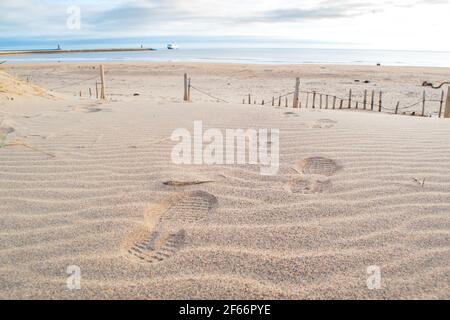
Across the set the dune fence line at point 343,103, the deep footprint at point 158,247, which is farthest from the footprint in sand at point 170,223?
the dune fence line at point 343,103

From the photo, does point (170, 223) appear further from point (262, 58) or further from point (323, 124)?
point (262, 58)

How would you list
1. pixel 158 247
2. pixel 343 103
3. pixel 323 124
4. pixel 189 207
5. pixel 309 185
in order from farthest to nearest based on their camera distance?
Answer: pixel 343 103 < pixel 323 124 < pixel 309 185 < pixel 189 207 < pixel 158 247

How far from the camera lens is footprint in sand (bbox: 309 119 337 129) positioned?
4484mm

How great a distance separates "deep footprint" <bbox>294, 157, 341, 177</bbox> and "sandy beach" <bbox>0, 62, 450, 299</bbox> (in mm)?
17

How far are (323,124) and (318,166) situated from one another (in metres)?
1.60

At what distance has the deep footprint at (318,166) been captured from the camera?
3024 mm

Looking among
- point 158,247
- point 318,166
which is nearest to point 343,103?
point 318,166
